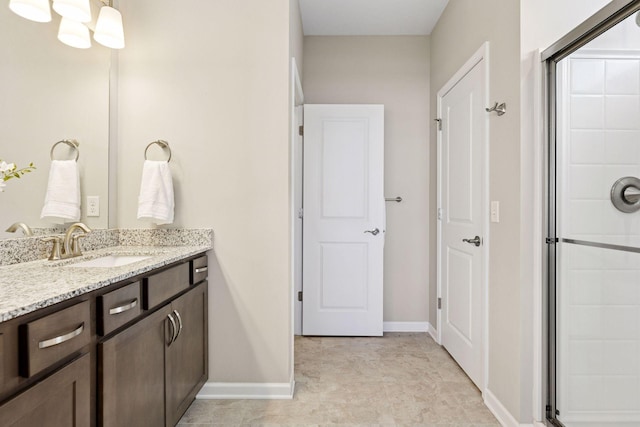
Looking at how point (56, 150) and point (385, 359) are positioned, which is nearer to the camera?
point (56, 150)

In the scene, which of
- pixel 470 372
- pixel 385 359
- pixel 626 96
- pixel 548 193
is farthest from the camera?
pixel 385 359

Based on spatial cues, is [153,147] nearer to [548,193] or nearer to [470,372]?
[548,193]

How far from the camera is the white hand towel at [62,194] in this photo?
1.73 m

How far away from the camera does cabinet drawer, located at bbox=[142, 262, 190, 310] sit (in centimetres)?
147

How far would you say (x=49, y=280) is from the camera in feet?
3.80

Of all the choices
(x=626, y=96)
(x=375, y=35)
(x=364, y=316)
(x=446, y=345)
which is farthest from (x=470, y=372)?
(x=375, y=35)

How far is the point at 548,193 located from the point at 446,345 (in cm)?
163

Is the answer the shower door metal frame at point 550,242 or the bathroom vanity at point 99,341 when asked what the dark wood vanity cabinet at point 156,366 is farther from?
the shower door metal frame at point 550,242

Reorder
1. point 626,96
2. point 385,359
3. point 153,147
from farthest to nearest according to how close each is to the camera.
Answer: point 385,359
point 153,147
point 626,96

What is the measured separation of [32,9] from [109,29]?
0.42 meters

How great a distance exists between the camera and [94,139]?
2041mm

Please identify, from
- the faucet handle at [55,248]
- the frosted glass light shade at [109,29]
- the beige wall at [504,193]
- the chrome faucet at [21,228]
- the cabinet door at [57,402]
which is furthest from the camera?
the frosted glass light shade at [109,29]

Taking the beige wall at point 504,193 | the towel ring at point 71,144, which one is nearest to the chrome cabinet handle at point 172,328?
the towel ring at point 71,144

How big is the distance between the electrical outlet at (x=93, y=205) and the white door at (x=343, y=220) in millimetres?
1632
